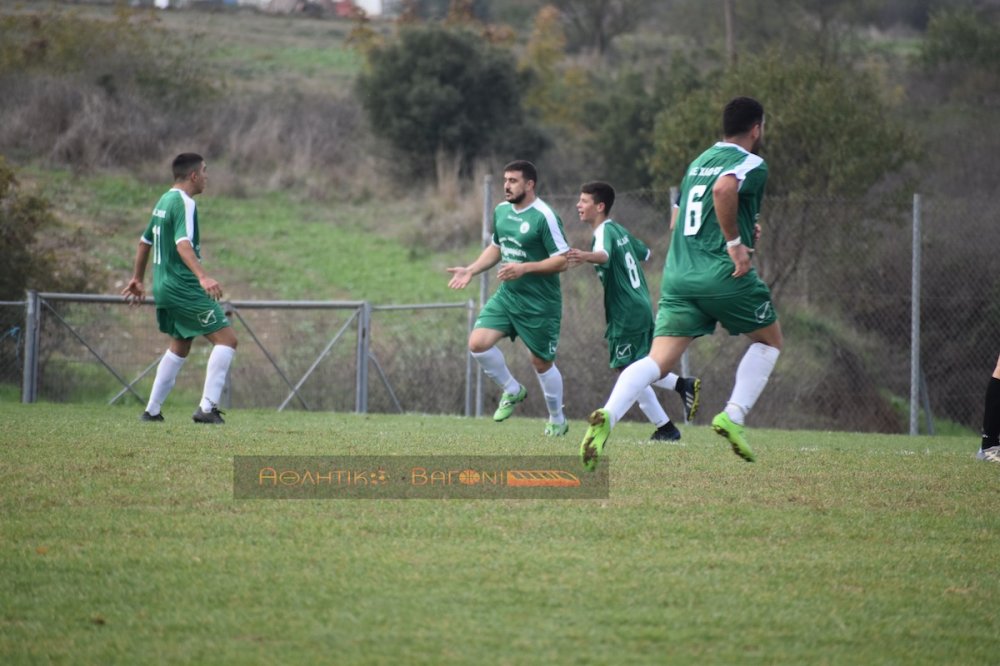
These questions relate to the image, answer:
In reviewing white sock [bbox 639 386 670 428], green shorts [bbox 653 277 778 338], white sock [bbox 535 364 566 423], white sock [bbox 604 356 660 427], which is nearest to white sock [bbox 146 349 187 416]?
white sock [bbox 535 364 566 423]

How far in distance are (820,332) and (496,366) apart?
6559mm

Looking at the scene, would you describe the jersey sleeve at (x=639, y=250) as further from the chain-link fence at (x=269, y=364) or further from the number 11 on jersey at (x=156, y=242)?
the chain-link fence at (x=269, y=364)

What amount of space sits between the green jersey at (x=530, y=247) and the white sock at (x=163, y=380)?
9.61 ft

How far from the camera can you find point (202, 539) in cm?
515

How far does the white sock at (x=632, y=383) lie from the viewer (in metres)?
6.68

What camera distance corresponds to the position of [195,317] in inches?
418

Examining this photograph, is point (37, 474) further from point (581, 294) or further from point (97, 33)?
point (97, 33)

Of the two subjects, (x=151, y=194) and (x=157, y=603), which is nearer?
(x=157, y=603)

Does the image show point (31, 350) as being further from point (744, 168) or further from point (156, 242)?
point (744, 168)

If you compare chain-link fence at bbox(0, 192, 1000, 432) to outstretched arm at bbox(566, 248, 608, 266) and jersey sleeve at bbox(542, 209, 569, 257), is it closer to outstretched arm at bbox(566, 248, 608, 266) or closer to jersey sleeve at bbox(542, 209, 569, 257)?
jersey sleeve at bbox(542, 209, 569, 257)

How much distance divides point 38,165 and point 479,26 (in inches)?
662

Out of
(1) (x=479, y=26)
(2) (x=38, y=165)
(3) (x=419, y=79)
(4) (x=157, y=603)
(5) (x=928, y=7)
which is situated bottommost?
(4) (x=157, y=603)

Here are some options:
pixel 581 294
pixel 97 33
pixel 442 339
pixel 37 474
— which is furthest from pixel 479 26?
pixel 37 474

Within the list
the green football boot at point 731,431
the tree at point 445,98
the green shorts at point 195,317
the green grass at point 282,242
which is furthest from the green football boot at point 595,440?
the tree at point 445,98
